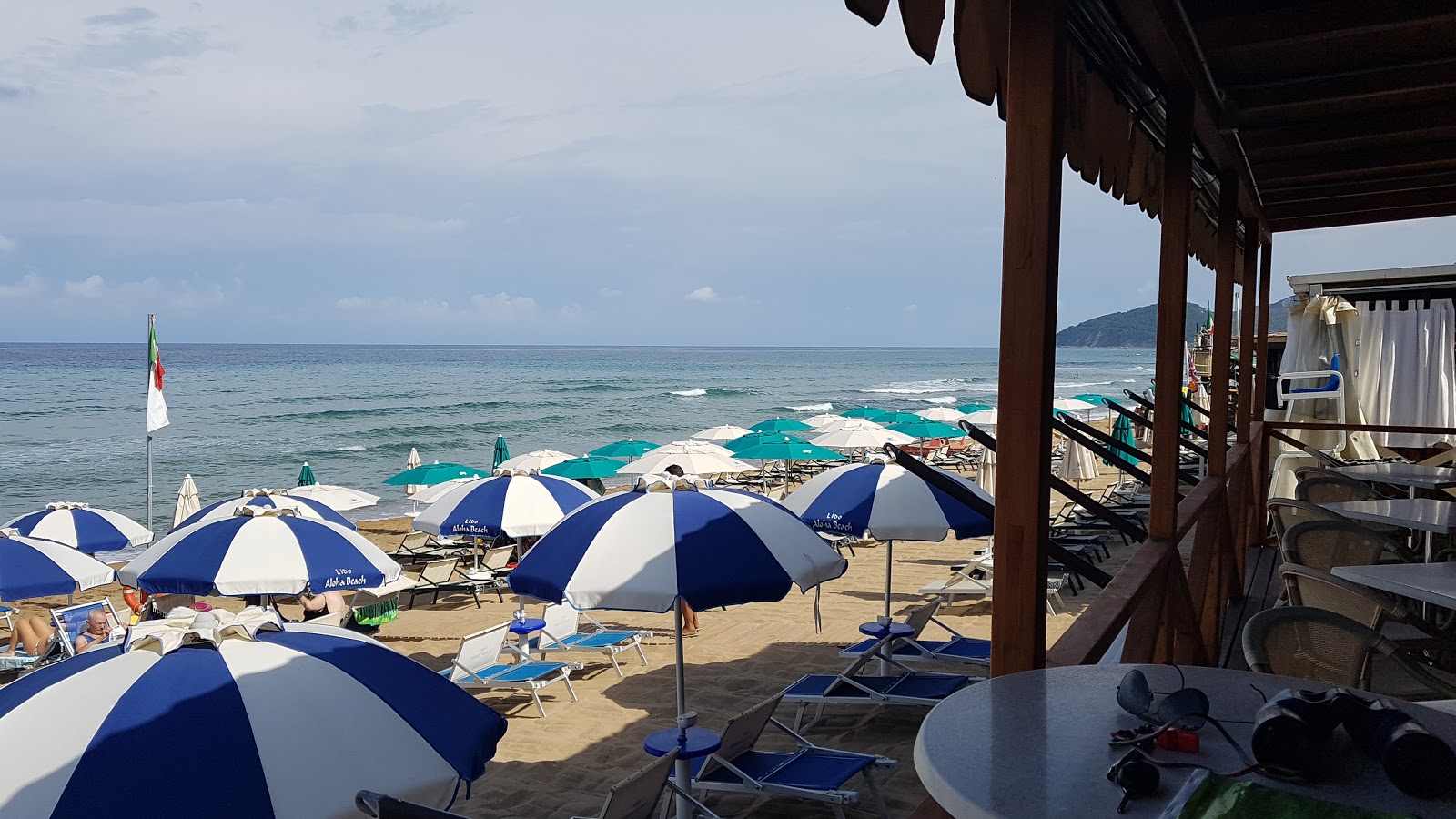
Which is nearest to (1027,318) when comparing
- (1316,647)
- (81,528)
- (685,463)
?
(1316,647)

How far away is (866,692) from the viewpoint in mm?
6473

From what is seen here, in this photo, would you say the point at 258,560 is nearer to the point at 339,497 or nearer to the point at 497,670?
the point at 497,670

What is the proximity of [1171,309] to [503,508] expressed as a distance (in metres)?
6.87

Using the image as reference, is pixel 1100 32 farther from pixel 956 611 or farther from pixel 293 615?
pixel 293 615

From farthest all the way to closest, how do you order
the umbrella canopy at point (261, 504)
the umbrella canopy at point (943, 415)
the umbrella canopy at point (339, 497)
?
1. the umbrella canopy at point (943, 415)
2. the umbrella canopy at point (339, 497)
3. the umbrella canopy at point (261, 504)

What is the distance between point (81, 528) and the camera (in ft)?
34.0

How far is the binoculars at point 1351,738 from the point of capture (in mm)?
1384

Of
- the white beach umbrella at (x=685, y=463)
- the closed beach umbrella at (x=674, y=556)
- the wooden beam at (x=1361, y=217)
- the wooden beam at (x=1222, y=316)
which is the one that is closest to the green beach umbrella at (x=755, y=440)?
the white beach umbrella at (x=685, y=463)

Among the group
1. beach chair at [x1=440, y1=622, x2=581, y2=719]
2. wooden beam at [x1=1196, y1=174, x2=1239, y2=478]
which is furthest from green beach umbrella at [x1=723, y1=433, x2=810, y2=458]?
wooden beam at [x1=1196, y1=174, x2=1239, y2=478]

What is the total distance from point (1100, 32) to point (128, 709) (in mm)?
2948

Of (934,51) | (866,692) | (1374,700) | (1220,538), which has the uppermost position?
(934,51)

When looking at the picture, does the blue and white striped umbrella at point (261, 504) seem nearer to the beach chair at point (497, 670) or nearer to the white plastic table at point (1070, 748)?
the beach chair at point (497, 670)

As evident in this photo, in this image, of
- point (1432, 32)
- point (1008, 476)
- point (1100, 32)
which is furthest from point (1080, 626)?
point (1432, 32)

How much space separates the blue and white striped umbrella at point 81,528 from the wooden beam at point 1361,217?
10792 mm
